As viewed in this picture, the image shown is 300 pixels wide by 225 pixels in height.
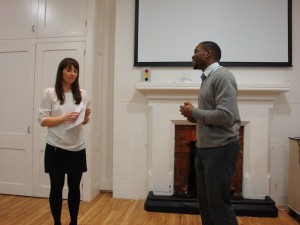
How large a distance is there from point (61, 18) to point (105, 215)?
2.25 meters

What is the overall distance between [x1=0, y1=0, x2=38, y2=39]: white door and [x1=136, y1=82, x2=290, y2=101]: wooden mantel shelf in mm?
1506

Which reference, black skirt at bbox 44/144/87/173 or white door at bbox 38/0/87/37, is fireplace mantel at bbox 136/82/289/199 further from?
black skirt at bbox 44/144/87/173

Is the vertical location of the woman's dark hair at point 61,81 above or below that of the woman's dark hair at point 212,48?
below

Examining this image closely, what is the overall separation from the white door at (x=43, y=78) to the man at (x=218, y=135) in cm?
180

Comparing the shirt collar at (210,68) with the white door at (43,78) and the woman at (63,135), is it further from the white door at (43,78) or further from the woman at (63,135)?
the white door at (43,78)

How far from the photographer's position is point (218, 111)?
148 cm

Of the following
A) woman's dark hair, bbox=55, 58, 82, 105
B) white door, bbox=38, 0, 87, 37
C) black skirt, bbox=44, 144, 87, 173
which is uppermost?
white door, bbox=38, 0, 87, 37

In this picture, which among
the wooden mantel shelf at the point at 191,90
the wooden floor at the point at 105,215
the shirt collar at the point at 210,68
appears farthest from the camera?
the wooden mantel shelf at the point at 191,90

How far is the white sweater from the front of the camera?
188 cm

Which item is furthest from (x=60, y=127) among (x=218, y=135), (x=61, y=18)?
(x=61, y=18)

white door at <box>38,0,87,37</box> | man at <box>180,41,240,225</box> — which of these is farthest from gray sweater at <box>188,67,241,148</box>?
white door at <box>38,0,87,37</box>

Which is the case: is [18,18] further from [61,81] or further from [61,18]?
[61,81]

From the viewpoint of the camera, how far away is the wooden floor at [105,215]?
7.86 feet

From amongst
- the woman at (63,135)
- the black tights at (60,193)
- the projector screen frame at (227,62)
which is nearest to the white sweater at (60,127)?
the woman at (63,135)
